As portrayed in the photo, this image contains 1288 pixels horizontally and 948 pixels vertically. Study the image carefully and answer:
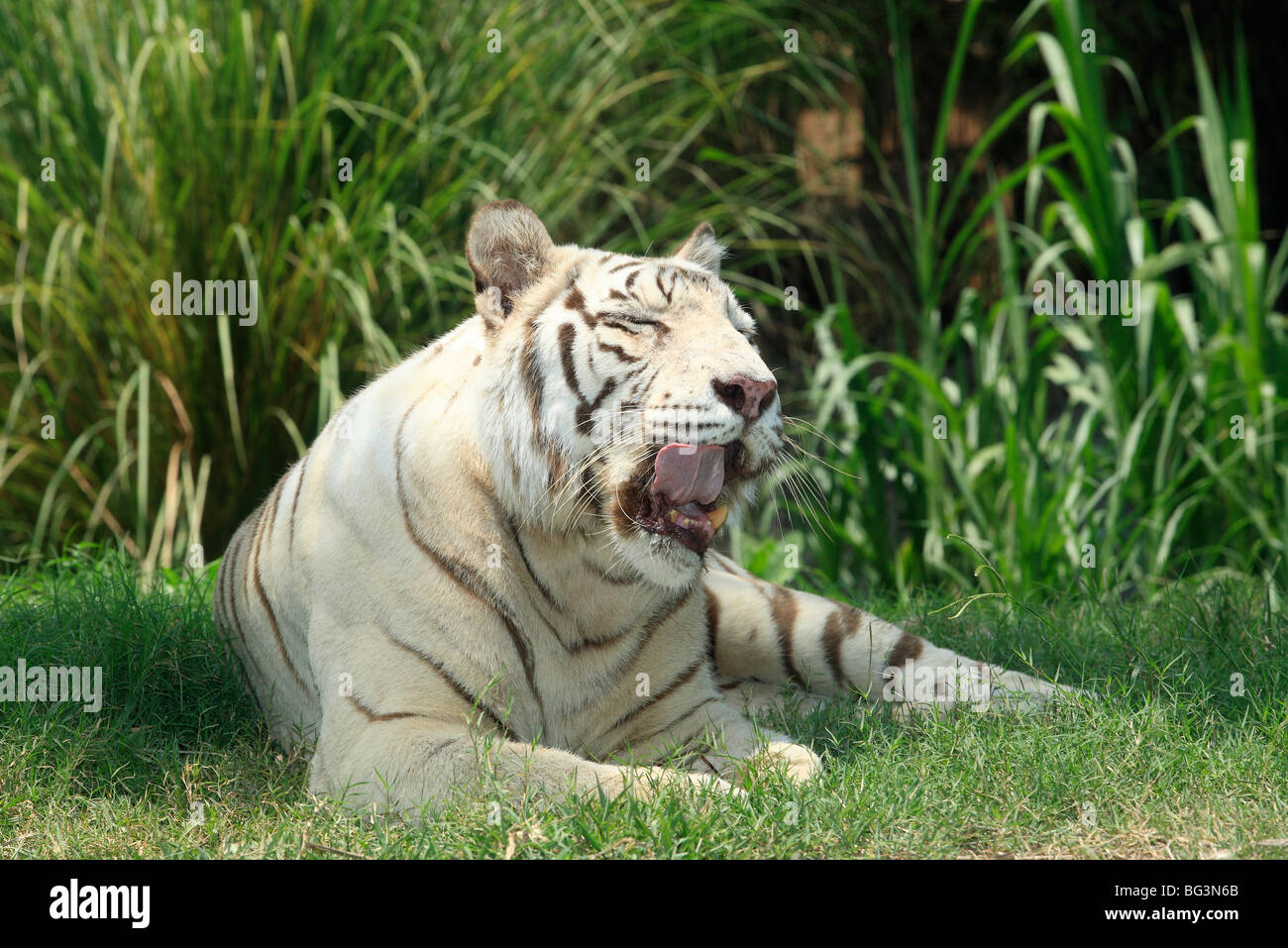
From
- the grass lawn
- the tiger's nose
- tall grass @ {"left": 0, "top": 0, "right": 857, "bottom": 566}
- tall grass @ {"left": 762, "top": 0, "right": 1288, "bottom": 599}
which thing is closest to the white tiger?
the tiger's nose

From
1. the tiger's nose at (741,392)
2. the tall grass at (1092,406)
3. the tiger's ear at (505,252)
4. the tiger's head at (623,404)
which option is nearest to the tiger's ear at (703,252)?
the tiger's head at (623,404)

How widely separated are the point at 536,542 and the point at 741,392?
20.3 inches

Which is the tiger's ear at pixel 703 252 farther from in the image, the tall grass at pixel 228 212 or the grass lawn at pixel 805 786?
the tall grass at pixel 228 212

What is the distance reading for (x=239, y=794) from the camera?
2.59m

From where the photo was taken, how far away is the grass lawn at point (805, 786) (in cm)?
215

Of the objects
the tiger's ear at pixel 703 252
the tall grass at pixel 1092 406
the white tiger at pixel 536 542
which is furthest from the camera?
the tall grass at pixel 1092 406

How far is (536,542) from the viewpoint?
101 inches

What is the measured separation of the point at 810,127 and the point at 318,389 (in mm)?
3528

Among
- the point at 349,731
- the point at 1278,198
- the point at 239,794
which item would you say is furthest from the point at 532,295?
the point at 1278,198

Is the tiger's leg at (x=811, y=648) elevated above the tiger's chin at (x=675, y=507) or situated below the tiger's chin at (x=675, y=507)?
below

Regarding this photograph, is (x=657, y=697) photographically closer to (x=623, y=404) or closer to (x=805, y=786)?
(x=805, y=786)

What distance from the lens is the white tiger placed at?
2.40m

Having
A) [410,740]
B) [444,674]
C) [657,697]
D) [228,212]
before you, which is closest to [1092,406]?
[657,697]

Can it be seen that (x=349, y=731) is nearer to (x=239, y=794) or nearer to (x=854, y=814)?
(x=239, y=794)
